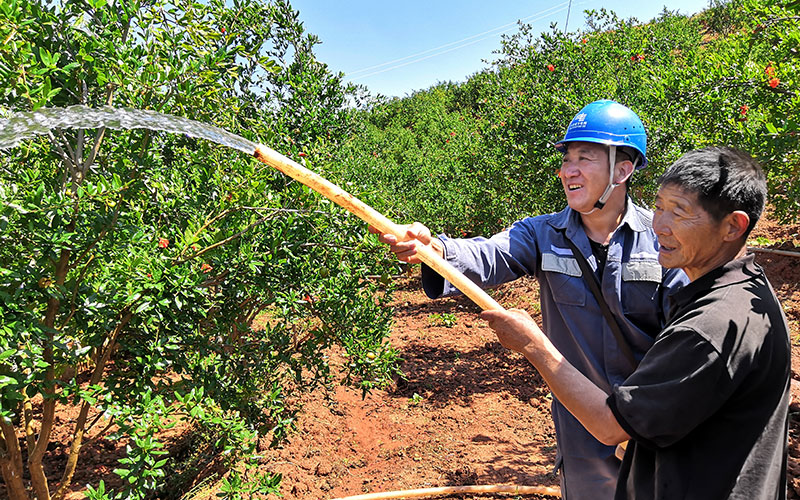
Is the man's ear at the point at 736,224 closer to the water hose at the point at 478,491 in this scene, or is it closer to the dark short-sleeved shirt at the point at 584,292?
the dark short-sleeved shirt at the point at 584,292

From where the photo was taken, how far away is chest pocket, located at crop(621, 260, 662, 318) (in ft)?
6.14

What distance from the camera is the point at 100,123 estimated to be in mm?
2010

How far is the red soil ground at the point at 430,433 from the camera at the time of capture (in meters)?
3.95

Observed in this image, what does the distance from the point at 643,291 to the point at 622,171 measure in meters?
0.50

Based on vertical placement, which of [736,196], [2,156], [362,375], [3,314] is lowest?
[362,375]

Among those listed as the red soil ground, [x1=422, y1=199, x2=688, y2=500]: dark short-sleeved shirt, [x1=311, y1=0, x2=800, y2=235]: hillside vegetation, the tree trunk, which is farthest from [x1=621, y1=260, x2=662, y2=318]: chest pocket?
the tree trunk

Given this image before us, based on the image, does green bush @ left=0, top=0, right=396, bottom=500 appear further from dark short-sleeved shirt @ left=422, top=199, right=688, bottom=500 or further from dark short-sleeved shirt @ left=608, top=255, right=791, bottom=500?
dark short-sleeved shirt @ left=608, top=255, right=791, bottom=500

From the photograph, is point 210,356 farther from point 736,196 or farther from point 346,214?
point 736,196

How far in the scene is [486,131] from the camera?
740 centimetres

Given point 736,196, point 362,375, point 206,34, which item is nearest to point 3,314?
point 206,34

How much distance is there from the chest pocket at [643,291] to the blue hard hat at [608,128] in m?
0.48

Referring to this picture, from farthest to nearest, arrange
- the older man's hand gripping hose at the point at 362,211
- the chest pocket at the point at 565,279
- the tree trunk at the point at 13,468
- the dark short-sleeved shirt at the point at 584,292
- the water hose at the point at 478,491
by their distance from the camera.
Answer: the water hose at the point at 478,491 → the tree trunk at the point at 13,468 → the chest pocket at the point at 565,279 → the dark short-sleeved shirt at the point at 584,292 → the older man's hand gripping hose at the point at 362,211

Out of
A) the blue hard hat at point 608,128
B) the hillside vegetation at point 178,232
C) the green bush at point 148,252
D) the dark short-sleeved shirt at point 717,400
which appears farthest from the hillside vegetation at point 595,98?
the dark short-sleeved shirt at point 717,400

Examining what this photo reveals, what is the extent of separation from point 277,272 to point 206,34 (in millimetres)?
1170
